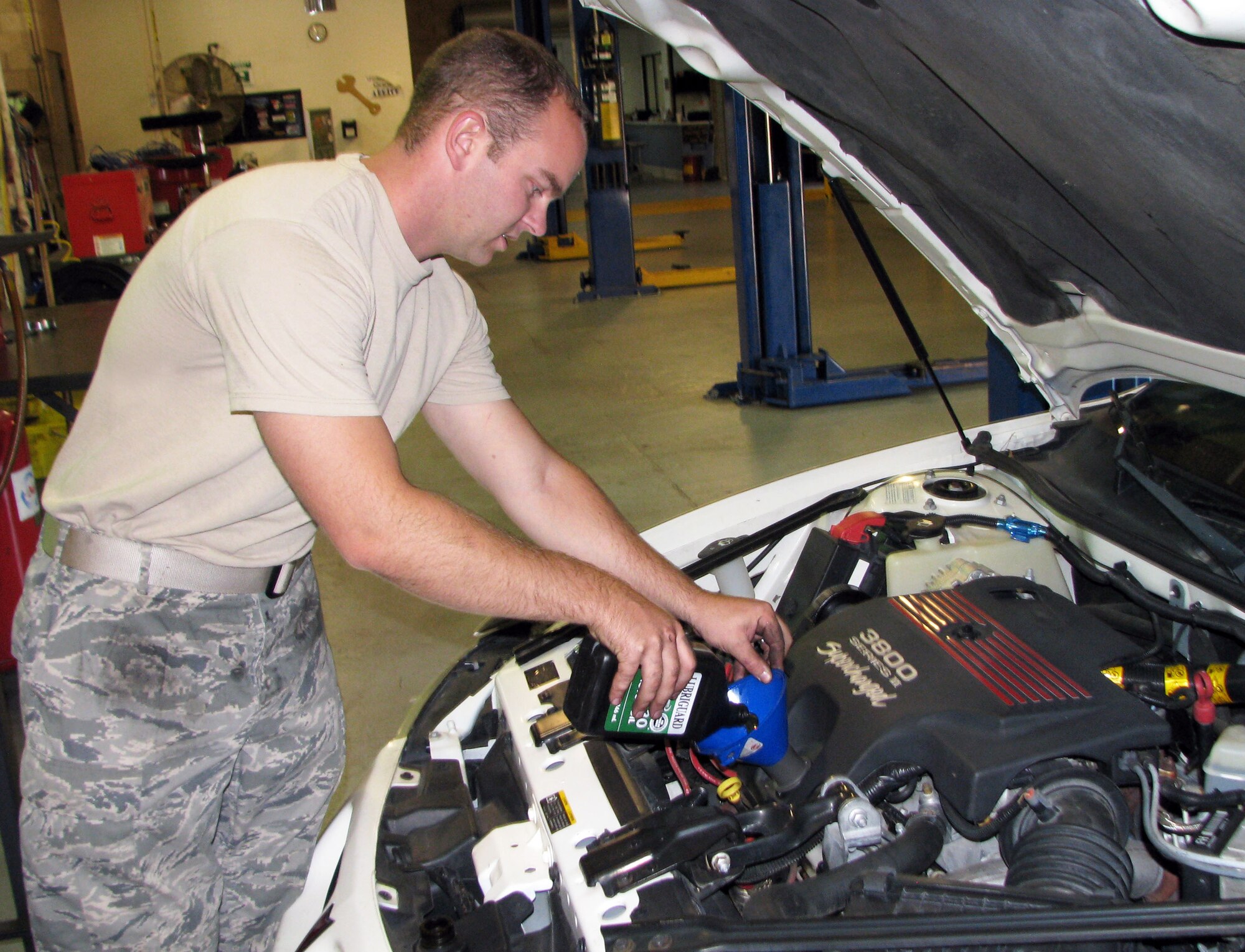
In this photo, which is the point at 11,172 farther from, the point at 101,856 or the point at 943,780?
the point at 943,780

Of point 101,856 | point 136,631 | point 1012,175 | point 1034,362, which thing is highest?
point 1012,175

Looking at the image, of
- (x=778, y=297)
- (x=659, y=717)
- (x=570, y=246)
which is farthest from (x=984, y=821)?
(x=570, y=246)

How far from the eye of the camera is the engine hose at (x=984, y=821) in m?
1.31

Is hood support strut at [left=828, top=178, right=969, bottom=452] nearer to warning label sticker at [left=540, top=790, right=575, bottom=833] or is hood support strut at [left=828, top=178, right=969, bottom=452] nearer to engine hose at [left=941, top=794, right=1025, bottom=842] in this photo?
engine hose at [left=941, top=794, right=1025, bottom=842]

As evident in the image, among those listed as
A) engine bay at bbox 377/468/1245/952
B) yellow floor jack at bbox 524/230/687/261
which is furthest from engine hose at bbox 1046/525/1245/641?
yellow floor jack at bbox 524/230/687/261

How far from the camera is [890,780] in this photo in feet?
4.56

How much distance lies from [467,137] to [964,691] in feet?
3.40

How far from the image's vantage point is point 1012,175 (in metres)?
1.23

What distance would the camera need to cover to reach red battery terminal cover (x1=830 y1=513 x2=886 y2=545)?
1.99 meters

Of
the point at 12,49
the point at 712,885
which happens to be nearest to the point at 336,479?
the point at 712,885

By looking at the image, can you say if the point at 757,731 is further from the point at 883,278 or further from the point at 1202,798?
the point at 883,278

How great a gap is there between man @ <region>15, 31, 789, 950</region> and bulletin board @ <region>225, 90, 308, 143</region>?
14713 mm

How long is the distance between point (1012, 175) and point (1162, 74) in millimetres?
349

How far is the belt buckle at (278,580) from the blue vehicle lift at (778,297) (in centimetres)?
429
